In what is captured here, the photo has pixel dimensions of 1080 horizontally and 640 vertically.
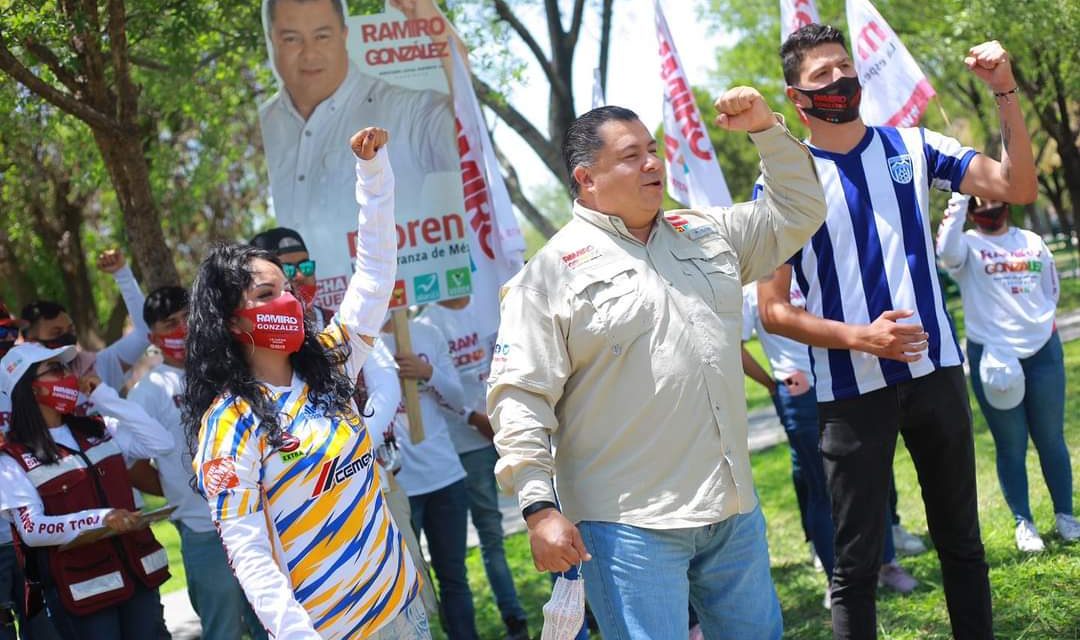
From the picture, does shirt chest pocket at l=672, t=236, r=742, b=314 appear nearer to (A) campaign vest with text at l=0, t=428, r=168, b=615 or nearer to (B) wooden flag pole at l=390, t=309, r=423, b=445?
(B) wooden flag pole at l=390, t=309, r=423, b=445

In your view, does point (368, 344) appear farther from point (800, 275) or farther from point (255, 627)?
point (255, 627)

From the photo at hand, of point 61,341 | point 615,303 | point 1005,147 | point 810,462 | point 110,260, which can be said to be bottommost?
point 810,462

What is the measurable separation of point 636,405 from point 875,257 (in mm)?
1267

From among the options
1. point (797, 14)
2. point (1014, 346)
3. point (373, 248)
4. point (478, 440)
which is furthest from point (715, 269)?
point (797, 14)

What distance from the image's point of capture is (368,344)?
380 centimetres

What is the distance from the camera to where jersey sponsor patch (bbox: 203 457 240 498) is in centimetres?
309

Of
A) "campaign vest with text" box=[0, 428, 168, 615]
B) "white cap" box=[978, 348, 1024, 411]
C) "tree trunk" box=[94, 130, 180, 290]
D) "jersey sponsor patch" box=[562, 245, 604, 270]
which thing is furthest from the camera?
"tree trunk" box=[94, 130, 180, 290]

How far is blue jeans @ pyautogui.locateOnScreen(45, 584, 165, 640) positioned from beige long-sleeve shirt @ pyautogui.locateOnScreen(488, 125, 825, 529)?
98.9 inches

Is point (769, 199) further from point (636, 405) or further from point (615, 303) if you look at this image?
point (636, 405)

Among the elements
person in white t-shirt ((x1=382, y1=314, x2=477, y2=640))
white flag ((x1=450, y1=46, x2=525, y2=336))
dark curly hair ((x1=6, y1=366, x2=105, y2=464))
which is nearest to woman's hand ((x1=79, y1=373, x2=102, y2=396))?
dark curly hair ((x1=6, y1=366, x2=105, y2=464))

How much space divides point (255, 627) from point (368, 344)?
7.54 feet

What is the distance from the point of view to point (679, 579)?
333 centimetres

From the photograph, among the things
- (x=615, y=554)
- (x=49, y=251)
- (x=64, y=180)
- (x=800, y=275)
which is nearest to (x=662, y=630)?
(x=615, y=554)

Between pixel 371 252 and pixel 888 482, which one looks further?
pixel 888 482
